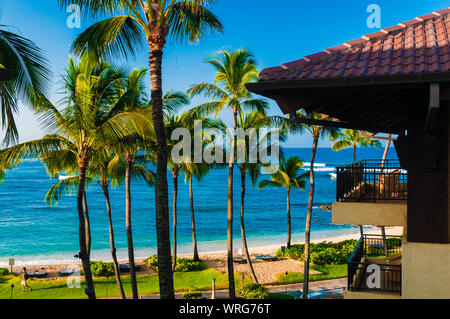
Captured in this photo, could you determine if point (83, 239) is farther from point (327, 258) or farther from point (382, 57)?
point (327, 258)

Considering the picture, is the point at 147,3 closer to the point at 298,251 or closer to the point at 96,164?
the point at 96,164

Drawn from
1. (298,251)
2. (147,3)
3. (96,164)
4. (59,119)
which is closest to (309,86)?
(147,3)

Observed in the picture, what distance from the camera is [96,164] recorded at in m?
20.2

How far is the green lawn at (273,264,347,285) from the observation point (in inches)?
994

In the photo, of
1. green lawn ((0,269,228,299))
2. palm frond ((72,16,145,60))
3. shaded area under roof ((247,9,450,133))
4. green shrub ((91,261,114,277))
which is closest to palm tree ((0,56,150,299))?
palm frond ((72,16,145,60))

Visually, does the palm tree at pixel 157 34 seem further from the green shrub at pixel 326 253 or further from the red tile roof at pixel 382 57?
the green shrub at pixel 326 253

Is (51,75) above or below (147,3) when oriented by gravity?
below

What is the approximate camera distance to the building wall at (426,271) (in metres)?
6.20

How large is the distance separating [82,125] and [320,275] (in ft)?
58.8

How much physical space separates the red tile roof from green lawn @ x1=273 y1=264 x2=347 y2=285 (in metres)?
20.4

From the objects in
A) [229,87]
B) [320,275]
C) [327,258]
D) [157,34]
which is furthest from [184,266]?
[157,34]

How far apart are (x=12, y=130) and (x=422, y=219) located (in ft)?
24.8

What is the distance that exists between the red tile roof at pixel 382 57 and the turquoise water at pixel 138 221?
40.5 metres

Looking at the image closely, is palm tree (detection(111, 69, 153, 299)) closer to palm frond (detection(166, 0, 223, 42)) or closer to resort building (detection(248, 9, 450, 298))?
palm frond (detection(166, 0, 223, 42))
